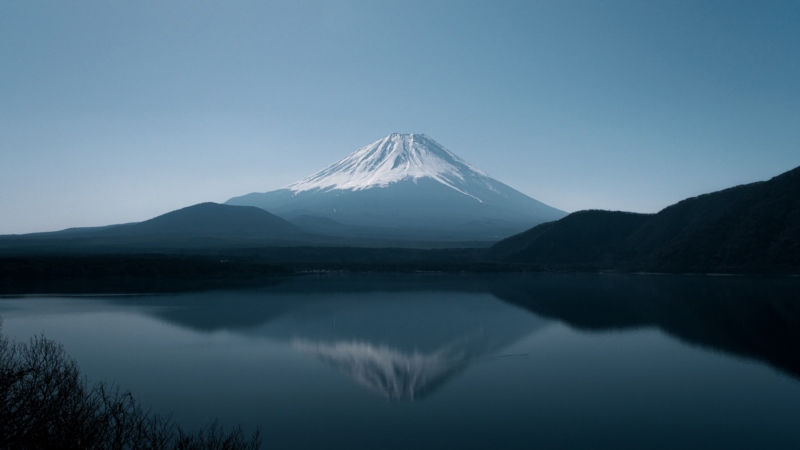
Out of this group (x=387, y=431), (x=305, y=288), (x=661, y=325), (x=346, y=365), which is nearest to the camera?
(x=387, y=431)

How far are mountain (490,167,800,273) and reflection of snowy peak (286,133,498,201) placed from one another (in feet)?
199

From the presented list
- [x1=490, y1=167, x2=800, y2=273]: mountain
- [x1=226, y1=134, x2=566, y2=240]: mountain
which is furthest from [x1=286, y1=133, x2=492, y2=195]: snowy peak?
[x1=490, y1=167, x2=800, y2=273]: mountain

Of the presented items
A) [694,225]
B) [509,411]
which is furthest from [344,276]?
[509,411]

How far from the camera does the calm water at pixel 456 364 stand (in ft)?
25.5

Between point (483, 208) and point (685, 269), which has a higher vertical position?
point (483, 208)

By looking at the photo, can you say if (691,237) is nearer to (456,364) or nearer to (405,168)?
(456,364)

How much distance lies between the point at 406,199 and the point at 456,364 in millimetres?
84660

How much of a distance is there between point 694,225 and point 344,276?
18848 millimetres

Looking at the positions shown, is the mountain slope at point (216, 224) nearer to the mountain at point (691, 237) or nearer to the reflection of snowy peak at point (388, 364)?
the mountain at point (691, 237)

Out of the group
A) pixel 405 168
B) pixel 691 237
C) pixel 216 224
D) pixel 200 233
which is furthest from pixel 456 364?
pixel 405 168

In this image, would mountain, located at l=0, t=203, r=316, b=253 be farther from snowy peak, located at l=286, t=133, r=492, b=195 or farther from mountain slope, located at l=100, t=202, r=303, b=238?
snowy peak, located at l=286, t=133, r=492, b=195

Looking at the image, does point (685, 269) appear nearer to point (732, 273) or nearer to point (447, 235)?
point (732, 273)

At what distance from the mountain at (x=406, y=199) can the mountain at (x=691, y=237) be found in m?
28.3

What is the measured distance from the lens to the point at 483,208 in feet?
310
